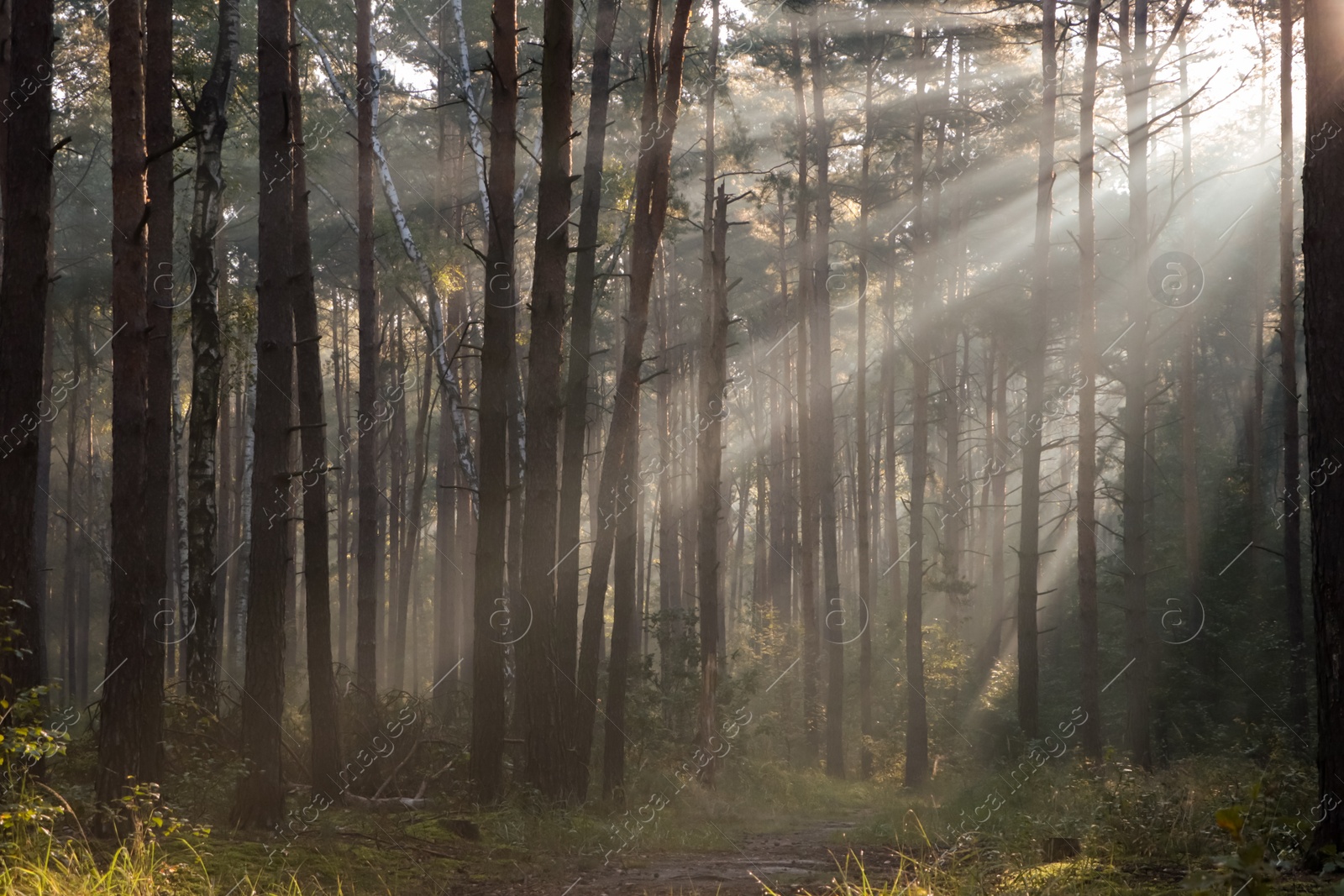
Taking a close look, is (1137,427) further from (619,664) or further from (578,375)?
(578,375)

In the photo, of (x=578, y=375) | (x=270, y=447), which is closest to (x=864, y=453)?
(x=578, y=375)

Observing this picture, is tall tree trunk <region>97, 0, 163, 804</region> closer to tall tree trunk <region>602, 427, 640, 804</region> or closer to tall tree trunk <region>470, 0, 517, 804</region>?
tall tree trunk <region>470, 0, 517, 804</region>

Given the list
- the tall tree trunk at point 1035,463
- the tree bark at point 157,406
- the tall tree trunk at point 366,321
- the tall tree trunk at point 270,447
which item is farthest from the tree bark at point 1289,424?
the tree bark at point 157,406

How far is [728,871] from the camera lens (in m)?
8.33

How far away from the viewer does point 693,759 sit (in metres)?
14.8

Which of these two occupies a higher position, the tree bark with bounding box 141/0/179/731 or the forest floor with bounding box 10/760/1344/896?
the tree bark with bounding box 141/0/179/731

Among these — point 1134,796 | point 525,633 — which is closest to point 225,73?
point 525,633

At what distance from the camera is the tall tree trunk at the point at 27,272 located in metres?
7.33

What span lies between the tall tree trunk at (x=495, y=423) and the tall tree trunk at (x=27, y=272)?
347 centimetres

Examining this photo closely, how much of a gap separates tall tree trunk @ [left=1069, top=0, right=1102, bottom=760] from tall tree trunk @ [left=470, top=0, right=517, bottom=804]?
27.7 feet

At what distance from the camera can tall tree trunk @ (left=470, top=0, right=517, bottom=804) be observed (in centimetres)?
1016

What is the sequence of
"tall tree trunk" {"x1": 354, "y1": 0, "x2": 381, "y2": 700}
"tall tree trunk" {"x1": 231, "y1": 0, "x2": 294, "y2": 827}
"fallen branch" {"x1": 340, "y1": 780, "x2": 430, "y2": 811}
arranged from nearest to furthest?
"tall tree trunk" {"x1": 231, "y1": 0, "x2": 294, "y2": 827} → "fallen branch" {"x1": 340, "y1": 780, "x2": 430, "y2": 811} → "tall tree trunk" {"x1": 354, "y1": 0, "x2": 381, "y2": 700}

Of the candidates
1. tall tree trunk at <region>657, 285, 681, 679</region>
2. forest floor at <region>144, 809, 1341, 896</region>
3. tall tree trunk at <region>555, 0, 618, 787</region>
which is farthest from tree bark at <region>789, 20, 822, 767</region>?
forest floor at <region>144, 809, 1341, 896</region>

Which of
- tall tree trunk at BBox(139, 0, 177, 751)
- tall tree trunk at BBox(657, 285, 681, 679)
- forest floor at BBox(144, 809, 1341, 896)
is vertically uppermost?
tall tree trunk at BBox(139, 0, 177, 751)
